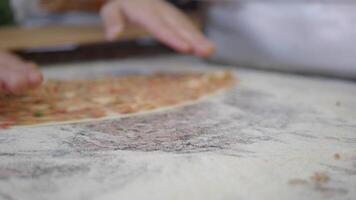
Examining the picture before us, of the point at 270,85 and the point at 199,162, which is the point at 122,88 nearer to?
the point at 270,85

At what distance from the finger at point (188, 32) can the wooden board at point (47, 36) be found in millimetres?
353

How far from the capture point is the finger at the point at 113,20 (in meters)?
1.05

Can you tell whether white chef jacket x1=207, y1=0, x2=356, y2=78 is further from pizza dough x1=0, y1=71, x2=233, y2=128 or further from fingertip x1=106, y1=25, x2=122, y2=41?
fingertip x1=106, y1=25, x2=122, y2=41

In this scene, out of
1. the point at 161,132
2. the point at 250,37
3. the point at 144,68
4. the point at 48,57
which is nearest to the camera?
Answer: the point at 161,132

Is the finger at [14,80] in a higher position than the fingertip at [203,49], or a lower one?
lower

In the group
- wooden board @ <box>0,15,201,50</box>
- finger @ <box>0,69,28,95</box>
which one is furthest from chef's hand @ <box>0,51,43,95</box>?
wooden board @ <box>0,15,201,50</box>

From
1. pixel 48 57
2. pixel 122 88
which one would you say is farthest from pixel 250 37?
pixel 48 57

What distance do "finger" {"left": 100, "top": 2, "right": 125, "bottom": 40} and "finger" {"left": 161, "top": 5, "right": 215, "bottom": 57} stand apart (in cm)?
10

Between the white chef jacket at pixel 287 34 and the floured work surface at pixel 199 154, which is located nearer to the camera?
the floured work surface at pixel 199 154

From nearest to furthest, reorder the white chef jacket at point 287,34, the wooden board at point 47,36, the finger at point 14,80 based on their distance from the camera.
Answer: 1. the finger at point 14,80
2. the white chef jacket at point 287,34
3. the wooden board at point 47,36

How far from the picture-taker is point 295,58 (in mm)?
1124

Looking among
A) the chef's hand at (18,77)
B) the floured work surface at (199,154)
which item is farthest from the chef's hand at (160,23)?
the chef's hand at (18,77)

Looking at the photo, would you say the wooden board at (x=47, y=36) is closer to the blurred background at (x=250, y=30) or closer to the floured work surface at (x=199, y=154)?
the blurred background at (x=250, y=30)

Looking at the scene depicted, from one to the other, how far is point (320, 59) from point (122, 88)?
439mm
